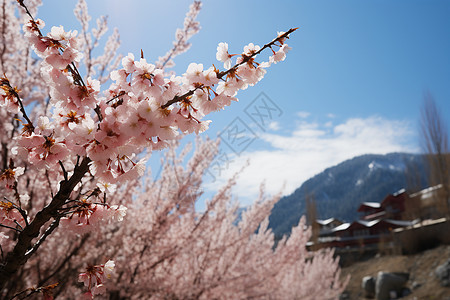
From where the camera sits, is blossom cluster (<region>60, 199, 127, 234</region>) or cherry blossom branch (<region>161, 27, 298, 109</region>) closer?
cherry blossom branch (<region>161, 27, 298, 109</region>)

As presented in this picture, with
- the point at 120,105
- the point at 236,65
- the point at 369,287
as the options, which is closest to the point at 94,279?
the point at 120,105

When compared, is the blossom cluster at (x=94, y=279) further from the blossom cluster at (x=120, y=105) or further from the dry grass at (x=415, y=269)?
the dry grass at (x=415, y=269)

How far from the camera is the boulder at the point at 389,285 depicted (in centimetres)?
1791

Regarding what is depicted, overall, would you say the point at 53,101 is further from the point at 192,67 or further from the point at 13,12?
the point at 13,12

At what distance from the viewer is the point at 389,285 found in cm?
1825

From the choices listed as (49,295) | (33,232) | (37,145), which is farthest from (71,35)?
(49,295)

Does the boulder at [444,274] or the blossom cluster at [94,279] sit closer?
the blossom cluster at [94,279]

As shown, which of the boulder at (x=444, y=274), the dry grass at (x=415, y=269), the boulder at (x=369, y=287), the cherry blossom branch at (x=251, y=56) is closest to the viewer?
the cherry blossom branch at (x=251, y=56)

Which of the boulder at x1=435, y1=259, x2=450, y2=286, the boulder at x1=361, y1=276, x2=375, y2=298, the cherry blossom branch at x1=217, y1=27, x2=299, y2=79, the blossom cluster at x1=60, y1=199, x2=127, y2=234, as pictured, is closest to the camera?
Answer: the cherry blossom branch at x1=217, y1=27, x2=299, y2=79

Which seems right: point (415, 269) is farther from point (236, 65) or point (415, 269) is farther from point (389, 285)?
point (236, 65)

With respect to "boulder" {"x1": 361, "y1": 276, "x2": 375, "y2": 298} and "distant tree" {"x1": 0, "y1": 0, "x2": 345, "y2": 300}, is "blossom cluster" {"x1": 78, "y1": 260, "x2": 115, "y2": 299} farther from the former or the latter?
"boulder" {"x1": 361, "y1": 276, "x2": 375, "y2": 298}

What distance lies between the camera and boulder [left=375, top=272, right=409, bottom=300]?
58.7 feet

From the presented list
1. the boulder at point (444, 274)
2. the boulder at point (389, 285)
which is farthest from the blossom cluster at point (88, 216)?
the boulder at point (389, 285)

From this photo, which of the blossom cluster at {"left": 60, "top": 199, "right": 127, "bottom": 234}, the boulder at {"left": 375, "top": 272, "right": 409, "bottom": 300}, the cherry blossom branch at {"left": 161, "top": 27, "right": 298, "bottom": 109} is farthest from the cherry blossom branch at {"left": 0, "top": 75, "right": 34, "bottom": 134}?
the boulder at {"left": 375, "top": 272, "right": 409, "bottom": 300}
